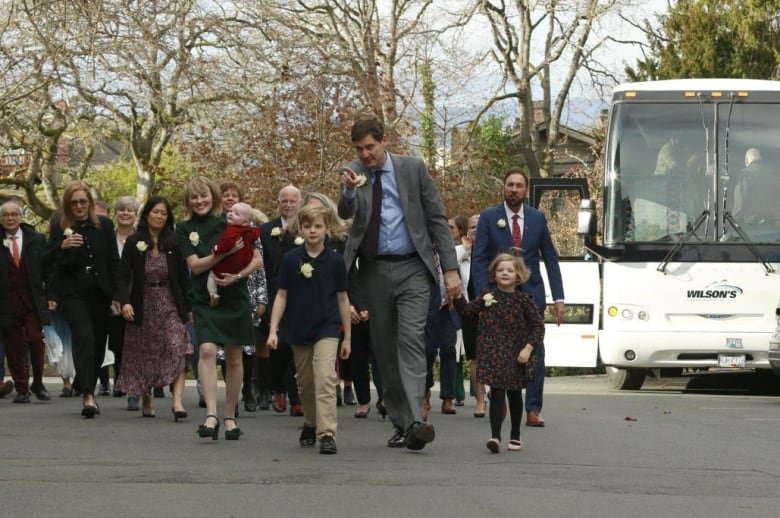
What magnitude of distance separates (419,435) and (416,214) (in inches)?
55.7

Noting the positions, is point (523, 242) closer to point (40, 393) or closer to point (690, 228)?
point (40, 393)

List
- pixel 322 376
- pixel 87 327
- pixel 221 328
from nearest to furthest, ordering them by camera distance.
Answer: pixel 322 376
pixel 221 328
pixel 87 327

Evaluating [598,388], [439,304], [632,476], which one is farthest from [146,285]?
[598,388]

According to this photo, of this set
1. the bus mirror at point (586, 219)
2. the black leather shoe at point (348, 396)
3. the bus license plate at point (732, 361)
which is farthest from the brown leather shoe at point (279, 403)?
the bus license plate at point (732, 361)

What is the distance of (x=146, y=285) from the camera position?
45.1 ft

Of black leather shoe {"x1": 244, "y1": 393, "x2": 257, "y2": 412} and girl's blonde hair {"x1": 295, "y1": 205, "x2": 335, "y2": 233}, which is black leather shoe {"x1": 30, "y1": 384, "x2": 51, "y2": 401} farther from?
girl's blonde hair {"x1": 295, "y1": 205, "x2": 335, "y2": 233}

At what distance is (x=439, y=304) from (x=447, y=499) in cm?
633

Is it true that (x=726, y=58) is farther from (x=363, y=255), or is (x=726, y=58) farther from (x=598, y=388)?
(x=363, y=255)

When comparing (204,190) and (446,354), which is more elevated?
(204,190)

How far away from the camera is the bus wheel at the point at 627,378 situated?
20219 mm

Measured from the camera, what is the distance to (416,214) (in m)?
11.0

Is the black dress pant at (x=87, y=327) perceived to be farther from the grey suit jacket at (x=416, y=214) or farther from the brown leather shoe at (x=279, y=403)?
the grey suit jacket at (x=416, y=214)

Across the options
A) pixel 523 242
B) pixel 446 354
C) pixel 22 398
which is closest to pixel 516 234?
pixel 523 242

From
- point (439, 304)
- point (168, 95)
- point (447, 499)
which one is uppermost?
point (168, 95)
